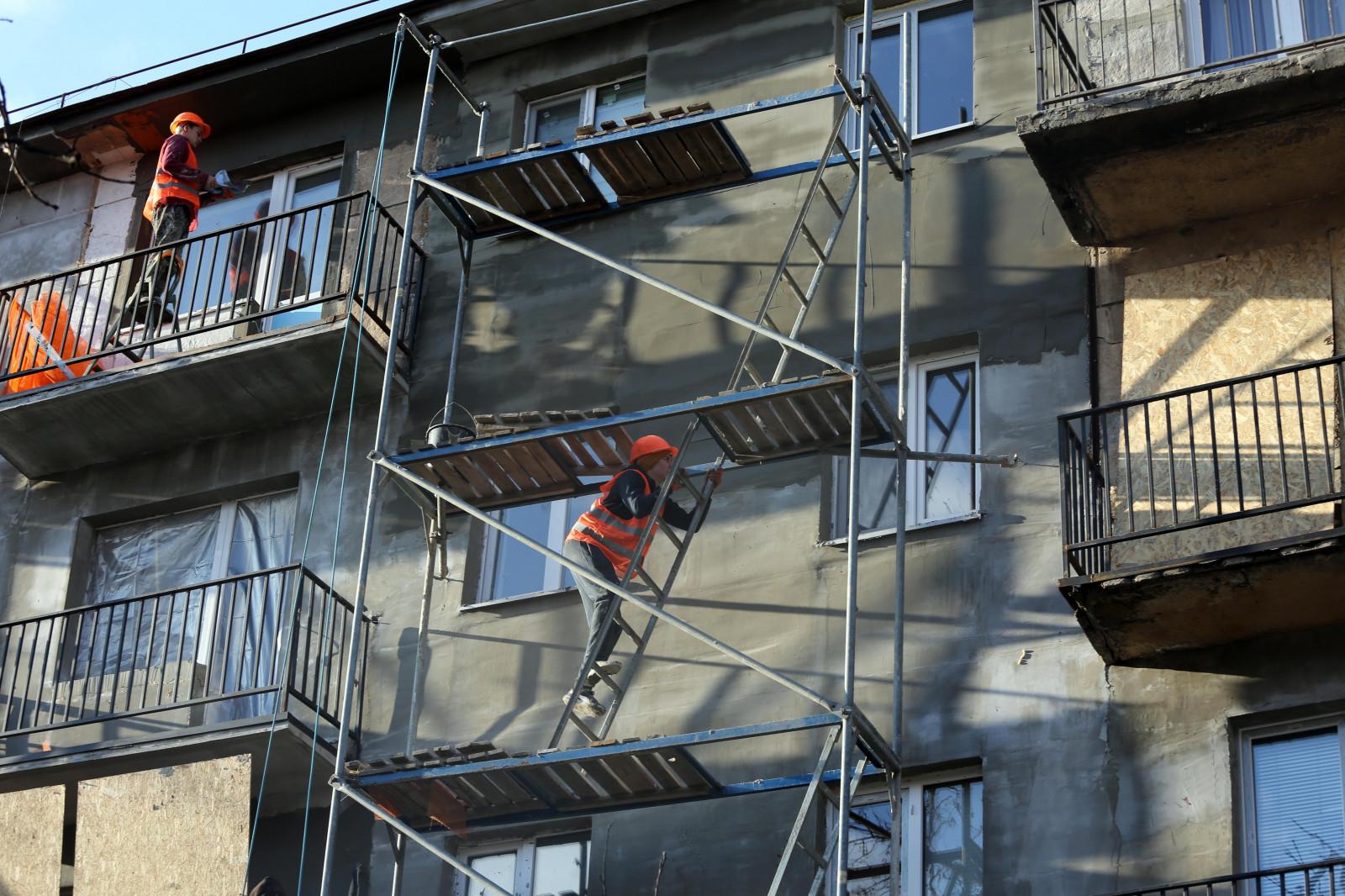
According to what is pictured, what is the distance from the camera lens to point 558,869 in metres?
14.3

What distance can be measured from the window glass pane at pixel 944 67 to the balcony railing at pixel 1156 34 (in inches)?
34.6

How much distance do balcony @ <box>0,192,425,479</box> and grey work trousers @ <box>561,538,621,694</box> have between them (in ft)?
9.34

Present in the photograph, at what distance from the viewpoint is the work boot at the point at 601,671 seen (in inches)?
565

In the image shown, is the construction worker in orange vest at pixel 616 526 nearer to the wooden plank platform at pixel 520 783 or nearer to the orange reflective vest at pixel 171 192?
the wooden plank platform at pixel 520 783

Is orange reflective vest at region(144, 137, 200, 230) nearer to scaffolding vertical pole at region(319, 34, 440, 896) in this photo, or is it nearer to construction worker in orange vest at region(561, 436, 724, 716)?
scaffolding vertical pole at region(319, 34, 440, 896)

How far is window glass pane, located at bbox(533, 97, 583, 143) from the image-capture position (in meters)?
18.1

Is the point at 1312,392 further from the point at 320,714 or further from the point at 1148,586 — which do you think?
the point at 320,714

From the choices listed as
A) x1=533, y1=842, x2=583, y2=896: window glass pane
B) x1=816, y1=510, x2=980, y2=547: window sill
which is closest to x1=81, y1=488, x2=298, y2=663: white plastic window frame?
x1=533, y1=842, x2=583, y2=896: window glass pane

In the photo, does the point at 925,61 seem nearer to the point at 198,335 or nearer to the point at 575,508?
the point at 575,508

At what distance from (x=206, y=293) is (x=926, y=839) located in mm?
7390

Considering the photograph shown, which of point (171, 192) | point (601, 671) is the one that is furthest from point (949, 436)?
point (171, 192)

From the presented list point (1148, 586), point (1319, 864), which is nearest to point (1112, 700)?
point (1148, 586)

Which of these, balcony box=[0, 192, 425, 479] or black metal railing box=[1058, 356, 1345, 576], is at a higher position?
balcony box=[0, 192, 425, 479]

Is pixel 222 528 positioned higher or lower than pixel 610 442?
higher
